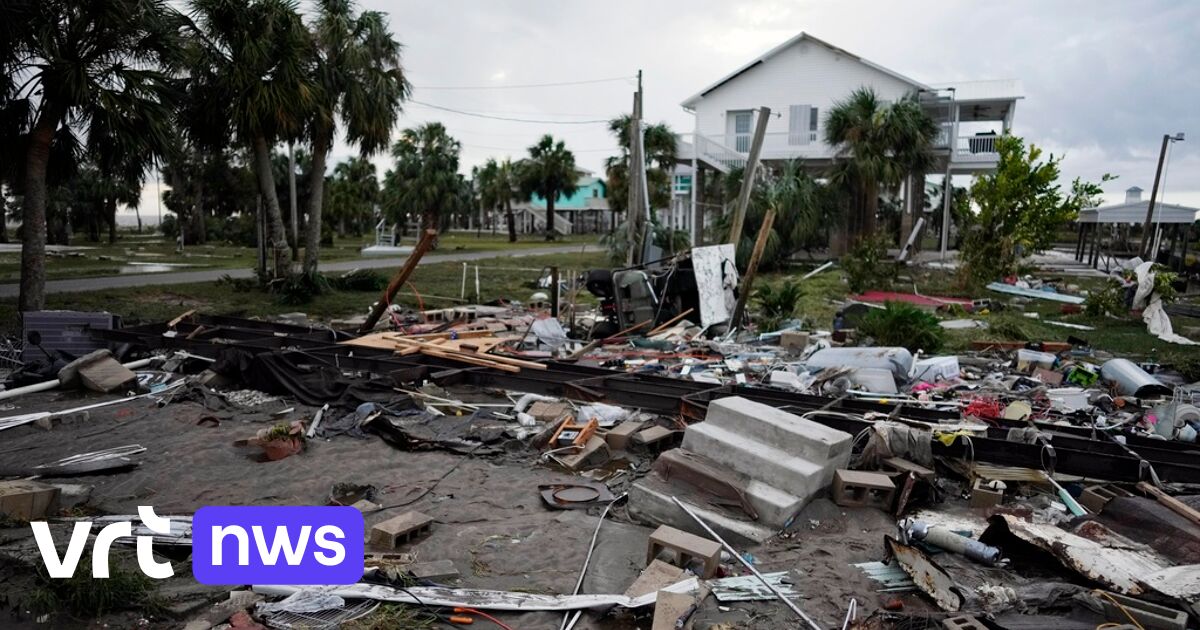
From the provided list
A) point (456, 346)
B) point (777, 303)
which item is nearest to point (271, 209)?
point (456, 346)

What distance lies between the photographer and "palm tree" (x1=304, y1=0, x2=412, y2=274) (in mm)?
18375

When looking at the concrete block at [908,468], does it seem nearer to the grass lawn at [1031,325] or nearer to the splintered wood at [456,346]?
the splintered wood at [456,346]

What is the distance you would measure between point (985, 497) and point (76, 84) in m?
13.9

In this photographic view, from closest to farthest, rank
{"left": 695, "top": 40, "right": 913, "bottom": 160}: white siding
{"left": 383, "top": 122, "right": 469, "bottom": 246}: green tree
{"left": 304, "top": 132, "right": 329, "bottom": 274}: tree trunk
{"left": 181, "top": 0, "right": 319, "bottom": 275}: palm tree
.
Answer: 1. {"left": 181, "top": 0, "right": 319, "bottom": 275}: palm tree
2. {"left": 304, "top": 132, "right": 329, "bottom": 274}: tree trunk
3. {"left": 695, "top": 40, "right": 913, "bottom": 160}: white siding
4. {"left": 383, "top": 122, "right": 469, "bottom": 246}: green tree

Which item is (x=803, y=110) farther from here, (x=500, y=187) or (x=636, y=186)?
(x=500, y=187)

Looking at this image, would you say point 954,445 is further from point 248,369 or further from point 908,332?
point 248,369

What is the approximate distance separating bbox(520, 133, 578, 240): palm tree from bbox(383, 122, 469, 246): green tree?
34.4 ft

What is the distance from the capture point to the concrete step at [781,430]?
5953mm

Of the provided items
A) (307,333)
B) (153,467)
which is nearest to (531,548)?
(153,467)

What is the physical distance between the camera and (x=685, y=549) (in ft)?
15.9

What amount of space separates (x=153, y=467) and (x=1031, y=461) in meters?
7.70

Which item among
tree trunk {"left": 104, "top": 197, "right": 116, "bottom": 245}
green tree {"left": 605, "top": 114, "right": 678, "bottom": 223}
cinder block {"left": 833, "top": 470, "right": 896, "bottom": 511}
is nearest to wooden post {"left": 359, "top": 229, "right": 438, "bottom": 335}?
cinder block {"left": 833, "top": 470, "right": 896, "bottom": 511}

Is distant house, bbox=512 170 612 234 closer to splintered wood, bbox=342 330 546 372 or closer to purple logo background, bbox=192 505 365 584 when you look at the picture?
splintered wood, bbox=342 330 546 372

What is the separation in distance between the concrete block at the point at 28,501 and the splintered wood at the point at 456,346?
5062mm
